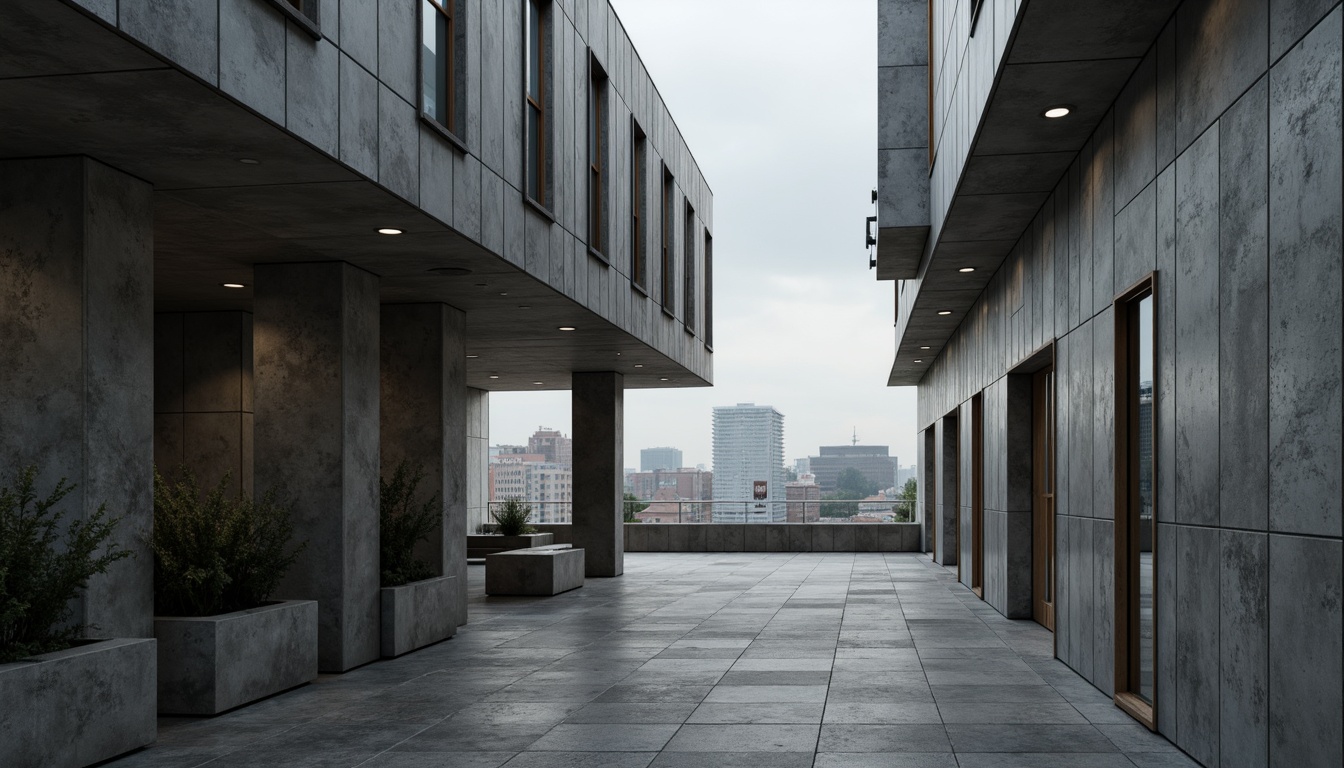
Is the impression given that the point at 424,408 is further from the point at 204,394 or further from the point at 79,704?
the point at 79,704

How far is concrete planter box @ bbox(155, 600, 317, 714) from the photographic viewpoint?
916 centimetres

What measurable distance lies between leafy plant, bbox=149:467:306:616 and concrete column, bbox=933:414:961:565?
59.1 ft

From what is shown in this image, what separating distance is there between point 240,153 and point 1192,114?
5970mm

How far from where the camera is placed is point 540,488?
3556cm

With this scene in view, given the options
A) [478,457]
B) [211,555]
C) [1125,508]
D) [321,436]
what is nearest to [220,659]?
[211,555]

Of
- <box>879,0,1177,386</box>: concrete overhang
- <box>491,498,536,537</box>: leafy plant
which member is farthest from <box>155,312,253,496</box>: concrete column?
<box>491,498,536,537</box>: leafy plant

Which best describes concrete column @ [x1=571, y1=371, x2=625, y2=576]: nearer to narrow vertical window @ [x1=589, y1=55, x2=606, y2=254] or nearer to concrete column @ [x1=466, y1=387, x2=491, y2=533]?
narrow vertical window @ [x1=589, y1=55, x2=606, y2=254]

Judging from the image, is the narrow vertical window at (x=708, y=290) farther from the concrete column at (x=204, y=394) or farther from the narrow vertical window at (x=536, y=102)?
the narrow vertical window at (x=536, y=102)

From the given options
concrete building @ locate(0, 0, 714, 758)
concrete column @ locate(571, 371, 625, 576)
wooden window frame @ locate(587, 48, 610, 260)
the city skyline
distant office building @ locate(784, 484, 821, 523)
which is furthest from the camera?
distant office building @ locate(784, 484, 821, 523)

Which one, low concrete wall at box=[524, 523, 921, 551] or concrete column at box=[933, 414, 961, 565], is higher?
concrete column at box=[933, 414, 961, 565]

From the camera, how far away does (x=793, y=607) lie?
1703cm

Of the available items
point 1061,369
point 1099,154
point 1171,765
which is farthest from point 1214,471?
point 1061,369

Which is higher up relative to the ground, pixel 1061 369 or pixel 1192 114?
pixel 1192 114

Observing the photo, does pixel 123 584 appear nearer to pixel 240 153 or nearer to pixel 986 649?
pixel 240 153
